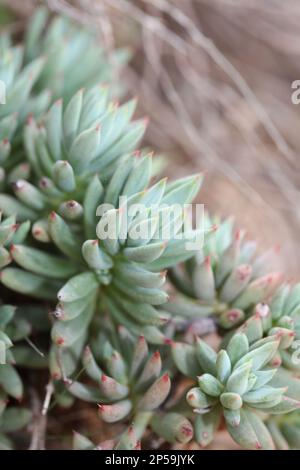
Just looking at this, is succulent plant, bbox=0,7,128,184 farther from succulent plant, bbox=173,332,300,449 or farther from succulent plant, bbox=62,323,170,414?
succulent plant, bbox=173,332,300,449

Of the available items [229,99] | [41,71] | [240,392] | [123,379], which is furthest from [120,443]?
[229,99]

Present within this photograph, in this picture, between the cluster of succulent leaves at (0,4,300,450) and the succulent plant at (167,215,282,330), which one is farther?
the succulent plant at (167,215,282,330)

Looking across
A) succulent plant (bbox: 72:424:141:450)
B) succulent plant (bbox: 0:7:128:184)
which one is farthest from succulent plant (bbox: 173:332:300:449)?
succulent plant (bbox: 0:7:128:184)

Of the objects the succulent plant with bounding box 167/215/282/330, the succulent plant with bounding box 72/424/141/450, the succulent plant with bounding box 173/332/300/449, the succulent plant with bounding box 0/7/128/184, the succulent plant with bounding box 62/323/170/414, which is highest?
the succulent plant with bounding box 0/7/128/184

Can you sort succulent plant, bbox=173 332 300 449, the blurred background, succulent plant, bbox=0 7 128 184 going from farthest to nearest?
the blurred background
succulent plant, bbox=0 7 128 184
succulent plant, bbox=173 332 300 449

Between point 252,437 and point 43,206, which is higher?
point 43,206

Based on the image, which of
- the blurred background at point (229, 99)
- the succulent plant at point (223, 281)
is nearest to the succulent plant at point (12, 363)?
the succulent plant at point (223, 281)
